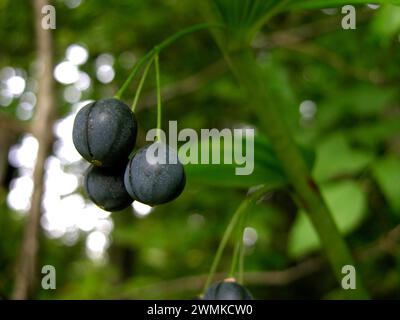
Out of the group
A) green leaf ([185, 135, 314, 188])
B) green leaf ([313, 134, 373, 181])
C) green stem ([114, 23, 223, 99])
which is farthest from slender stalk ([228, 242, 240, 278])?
green leaf ([313, 134, 373, 181])

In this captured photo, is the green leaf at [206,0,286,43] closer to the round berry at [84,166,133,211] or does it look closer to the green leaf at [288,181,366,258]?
the round berry at [84,166,133,211]

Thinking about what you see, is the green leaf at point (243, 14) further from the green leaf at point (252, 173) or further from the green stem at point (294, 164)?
the green leaf at point (252, 173)

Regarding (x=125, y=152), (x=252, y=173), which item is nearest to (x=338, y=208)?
(x=252, y=173)

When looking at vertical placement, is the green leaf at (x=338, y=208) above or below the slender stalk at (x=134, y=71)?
above

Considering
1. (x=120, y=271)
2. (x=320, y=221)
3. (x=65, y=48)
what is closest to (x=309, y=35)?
(x=65, y=48)

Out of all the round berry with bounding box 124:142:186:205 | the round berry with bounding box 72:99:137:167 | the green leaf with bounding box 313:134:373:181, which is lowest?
the round berry with bounding box 124:142:186:205

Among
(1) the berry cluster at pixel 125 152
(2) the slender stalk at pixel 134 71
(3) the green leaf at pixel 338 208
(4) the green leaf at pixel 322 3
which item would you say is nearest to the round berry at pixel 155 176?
(1) the berry cluster at pixel 125 152

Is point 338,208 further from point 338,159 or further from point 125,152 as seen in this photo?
point 125,152
